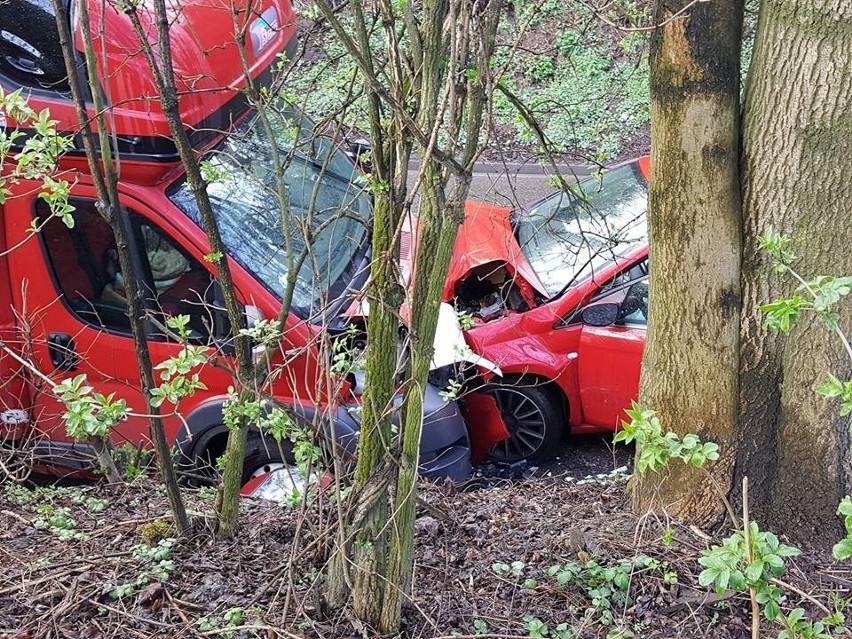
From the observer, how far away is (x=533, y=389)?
544 cm

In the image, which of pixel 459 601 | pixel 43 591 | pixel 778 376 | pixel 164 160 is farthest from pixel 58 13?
pixel 778 376

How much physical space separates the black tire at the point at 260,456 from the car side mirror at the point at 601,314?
6.99 ft

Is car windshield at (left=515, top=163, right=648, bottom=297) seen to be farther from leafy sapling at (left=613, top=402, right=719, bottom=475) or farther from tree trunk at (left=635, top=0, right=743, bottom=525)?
leafy sapling at (left=613, top=402, right=719, bottom=475)

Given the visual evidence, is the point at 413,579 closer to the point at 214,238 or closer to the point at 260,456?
the point at 214,238

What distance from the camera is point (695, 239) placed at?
9.78 ft

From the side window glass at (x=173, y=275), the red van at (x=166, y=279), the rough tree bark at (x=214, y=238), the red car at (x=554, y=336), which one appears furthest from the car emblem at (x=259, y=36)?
the rough tree bark at (x=214, y=238)

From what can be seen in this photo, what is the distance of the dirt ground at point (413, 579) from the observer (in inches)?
109

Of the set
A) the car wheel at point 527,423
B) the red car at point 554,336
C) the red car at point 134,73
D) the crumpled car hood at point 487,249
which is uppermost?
the red car at point 134,73

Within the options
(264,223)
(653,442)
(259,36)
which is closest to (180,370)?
(653,442)

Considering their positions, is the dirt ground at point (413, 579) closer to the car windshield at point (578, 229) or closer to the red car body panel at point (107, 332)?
the red car body panel at point (107, 332)

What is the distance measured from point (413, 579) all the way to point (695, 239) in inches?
63.9

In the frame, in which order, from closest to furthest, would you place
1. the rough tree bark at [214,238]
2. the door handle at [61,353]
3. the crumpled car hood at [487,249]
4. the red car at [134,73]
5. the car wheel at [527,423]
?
the rough tree bark at [214,238] → the red car at [134,73] → the door handle at [61,353] → the car wheel at [527,423] → the crumpled car hood at [487,249]

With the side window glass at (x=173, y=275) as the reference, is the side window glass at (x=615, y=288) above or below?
below

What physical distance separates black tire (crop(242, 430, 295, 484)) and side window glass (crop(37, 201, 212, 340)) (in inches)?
25.2
